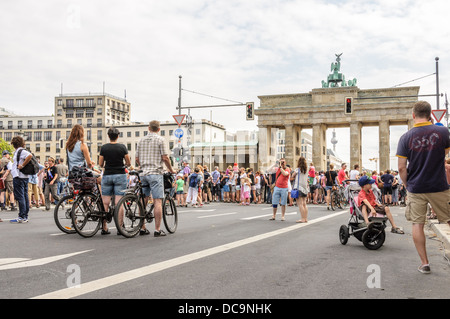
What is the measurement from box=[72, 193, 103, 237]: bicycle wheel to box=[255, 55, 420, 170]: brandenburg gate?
168 ft

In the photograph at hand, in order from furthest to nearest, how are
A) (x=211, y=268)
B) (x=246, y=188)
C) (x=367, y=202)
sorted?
(x=246, y=188), (x=367, y=202), (x=211, y=268)

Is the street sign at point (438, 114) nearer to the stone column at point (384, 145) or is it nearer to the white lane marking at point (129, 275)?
the white lane marking at point (129, 275)

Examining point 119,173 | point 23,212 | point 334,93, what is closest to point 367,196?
point 119,173

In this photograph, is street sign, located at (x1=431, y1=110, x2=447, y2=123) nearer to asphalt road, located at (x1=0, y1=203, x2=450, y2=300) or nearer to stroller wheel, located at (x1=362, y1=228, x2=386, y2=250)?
asphalt road, located at (x1=0, y1=203, x2=450, y2=300)

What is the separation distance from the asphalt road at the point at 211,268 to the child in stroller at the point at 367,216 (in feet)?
0.63

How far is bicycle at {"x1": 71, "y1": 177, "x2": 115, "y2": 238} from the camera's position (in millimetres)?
8309

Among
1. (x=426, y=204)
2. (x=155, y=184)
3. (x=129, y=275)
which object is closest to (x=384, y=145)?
(x=155, y=184)

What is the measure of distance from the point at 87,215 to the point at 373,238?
201 inches

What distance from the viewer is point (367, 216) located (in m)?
8.06

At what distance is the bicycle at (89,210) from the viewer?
27.3 feet

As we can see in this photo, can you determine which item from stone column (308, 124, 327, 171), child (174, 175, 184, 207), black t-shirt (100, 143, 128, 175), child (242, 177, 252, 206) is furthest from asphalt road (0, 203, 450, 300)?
A: stone column (308, 124, 327, 171)

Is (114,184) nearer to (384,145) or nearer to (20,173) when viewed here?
(20,173)

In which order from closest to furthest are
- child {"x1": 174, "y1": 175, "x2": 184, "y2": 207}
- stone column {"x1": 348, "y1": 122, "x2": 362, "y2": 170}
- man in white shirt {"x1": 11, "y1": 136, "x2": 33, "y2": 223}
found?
man in white shirt {"x1": 11, "y1": 136, "x2": 33, "y2": 223} → child {"x1": 174, "y1": 175, "x2": 184, "y2": 207} → stone column {"x1": 348, "y1": 122, "x2": 362, "y2": 170}

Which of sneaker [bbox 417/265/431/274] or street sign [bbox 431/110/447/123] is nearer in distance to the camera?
sneaker [bbox 417/265/431/274]
